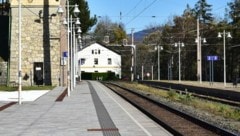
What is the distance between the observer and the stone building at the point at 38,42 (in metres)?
56.2

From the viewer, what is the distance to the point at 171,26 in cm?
12975

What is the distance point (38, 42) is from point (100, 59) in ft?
305

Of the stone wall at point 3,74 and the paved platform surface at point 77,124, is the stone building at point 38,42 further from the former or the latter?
the paved platform surface at point 77,124

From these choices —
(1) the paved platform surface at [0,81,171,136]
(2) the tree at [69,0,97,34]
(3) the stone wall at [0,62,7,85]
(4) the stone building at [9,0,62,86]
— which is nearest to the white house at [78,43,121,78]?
(2) the tree at [69,0,97,34]

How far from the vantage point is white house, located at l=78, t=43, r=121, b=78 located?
Result: 5837 inches

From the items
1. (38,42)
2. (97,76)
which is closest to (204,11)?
(97,76)

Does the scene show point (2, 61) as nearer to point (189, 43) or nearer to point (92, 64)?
point (189, 43)

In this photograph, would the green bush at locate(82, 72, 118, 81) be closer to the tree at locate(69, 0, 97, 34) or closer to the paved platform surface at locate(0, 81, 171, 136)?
the tree at locate(69, 0, 97, 34)

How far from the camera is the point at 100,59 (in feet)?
490

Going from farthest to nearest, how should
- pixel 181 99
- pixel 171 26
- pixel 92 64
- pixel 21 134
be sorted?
1. pixel 92 64
2. pixel 171 26
3. pixel 181 99
4. pixel 21 134

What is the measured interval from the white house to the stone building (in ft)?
300

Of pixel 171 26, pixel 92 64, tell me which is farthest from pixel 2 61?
pixel 92 64

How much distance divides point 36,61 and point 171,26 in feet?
253

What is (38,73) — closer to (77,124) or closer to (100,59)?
(77,124)
